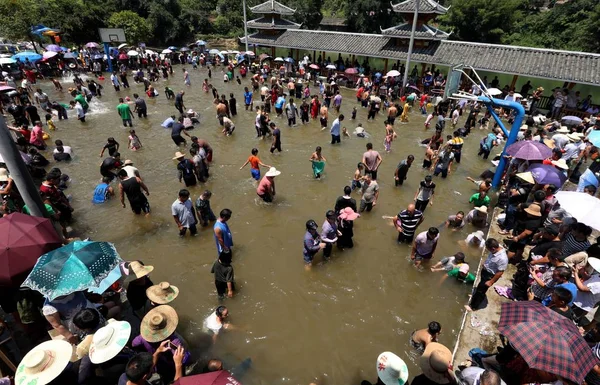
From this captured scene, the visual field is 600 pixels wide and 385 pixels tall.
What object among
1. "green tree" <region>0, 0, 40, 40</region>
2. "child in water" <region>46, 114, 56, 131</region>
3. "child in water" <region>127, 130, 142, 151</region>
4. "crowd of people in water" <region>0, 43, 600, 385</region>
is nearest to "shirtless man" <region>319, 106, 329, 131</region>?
"crowd of people in water" <region>0, 43, 600, 385</region>

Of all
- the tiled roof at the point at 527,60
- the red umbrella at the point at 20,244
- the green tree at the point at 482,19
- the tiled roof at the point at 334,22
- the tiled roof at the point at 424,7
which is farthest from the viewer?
the tiled roof at the point at 334,22

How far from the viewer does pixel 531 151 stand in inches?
316

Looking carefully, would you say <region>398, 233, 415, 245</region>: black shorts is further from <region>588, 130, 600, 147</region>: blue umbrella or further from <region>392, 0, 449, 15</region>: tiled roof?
<region>392, 0, 449, 15</region>: tiled roof

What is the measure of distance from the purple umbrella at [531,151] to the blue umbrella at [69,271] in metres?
9.24

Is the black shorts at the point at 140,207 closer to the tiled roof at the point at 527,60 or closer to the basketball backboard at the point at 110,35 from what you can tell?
the tiled roof at the point at 527,60

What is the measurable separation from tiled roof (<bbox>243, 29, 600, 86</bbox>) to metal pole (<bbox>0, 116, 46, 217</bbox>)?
69.6 ft

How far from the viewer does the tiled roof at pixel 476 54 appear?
1658cm

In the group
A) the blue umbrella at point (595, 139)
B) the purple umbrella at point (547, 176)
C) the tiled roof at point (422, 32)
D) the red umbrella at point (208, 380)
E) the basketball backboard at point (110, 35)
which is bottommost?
the purple umbrella at point (547, 176)

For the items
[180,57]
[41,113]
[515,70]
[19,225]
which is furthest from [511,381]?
[180,57]

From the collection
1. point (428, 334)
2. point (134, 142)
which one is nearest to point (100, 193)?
point (134, 142)

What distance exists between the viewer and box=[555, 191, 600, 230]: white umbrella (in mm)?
5422

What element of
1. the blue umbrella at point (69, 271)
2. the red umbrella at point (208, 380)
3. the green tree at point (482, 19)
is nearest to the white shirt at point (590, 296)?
the red umbrella at point (208, 380)

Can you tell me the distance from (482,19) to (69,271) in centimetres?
4380

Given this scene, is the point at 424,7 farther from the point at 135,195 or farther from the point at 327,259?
the point at 135,195
